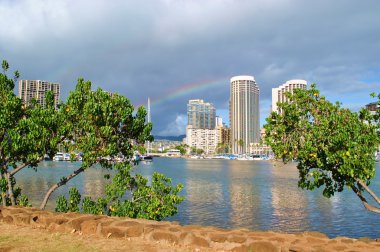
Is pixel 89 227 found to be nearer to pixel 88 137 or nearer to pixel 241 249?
pixel 241 249

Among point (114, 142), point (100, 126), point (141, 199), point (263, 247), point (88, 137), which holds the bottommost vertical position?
point (263, 247)

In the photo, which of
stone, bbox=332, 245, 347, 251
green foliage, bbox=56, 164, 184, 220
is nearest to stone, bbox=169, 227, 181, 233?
stone, bbox=332, 245, 347, 251

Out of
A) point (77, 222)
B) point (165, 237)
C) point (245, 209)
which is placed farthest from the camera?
point (245, 209)

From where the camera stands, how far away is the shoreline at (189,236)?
41.9ft

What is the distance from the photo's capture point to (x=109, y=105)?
2086 cm

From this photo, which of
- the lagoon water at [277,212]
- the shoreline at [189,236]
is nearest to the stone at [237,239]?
the shoreline at [189,236]

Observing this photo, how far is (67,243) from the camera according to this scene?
13.9m

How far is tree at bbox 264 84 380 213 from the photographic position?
16403mm

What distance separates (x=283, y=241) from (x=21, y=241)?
996 centimetres

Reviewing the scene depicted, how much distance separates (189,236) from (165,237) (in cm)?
98

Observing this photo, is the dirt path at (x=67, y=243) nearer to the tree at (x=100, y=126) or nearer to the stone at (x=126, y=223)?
the stone at (x=126, y=223)

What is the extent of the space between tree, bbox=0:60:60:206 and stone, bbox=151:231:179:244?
400 inches

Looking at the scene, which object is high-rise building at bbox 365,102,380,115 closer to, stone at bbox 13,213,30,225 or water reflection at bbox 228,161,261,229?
stone at bbox 13,213,30,225

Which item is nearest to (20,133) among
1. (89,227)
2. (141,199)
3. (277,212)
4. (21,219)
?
(21,219)
